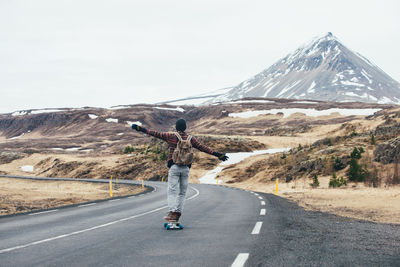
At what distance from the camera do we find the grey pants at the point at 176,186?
27.8ft

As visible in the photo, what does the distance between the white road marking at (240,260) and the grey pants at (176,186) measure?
9.64 feet

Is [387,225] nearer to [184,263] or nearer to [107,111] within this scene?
[184,263]

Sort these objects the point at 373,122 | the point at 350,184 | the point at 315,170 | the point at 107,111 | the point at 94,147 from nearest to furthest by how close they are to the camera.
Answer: the point at 350,184 → the point at 315,170 → the point at 373,122 → the point at 94,147 → the point at 107,111

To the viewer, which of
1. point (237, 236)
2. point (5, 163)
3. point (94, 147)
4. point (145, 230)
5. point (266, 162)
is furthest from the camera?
point (94, 147)

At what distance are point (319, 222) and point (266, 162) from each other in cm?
3426

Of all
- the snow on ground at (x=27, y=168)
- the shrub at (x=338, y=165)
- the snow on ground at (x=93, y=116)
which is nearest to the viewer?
the shrub at (x=338, y=165)

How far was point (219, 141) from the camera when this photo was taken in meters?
58.0

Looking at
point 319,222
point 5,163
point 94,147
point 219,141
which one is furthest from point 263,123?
point 319,222

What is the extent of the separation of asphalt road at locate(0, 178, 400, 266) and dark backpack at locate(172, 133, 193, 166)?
142 centimetres

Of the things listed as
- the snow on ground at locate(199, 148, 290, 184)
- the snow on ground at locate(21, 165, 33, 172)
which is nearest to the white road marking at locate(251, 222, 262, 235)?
the snow on ground at locate(199, 148, 290, 184)

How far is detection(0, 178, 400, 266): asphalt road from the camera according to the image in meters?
5.44

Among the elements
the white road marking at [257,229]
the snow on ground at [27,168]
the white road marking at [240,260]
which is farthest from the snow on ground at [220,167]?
the white road marking at [240,260]

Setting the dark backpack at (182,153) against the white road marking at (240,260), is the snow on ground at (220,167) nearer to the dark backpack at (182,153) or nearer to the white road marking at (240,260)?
the dark backpack at (182,153)

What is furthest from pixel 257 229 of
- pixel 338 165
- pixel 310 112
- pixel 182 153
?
pixel 310 112
